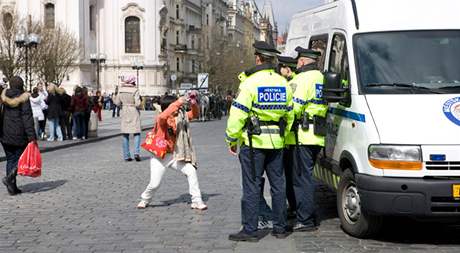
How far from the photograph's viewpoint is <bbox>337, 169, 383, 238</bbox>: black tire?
23.8 ft

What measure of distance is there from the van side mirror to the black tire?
0.81 meters

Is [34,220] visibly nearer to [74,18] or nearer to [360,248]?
[360,248]

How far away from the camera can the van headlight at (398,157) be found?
22.0 feet

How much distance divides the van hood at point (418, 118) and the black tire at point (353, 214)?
2.63 feet

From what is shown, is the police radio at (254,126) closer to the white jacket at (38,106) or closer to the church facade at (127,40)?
the white jacket at (38,106)

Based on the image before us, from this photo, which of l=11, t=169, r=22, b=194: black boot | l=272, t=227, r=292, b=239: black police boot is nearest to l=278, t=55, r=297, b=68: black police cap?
l=272, t=227, r=292, b=239: black police boot

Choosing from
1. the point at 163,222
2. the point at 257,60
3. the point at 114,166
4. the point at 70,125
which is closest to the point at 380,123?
the point at 257,60

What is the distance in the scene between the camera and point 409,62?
752 centimetres

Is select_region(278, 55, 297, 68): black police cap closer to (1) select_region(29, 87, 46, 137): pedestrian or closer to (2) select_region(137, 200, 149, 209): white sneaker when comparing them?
(2) select_region(137, 200, 149, 209): white sneaker

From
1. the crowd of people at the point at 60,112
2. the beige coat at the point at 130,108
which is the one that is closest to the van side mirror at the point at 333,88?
the beige coat at the point at 130,108

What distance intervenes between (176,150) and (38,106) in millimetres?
14588

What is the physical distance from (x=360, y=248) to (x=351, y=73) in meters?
1.92

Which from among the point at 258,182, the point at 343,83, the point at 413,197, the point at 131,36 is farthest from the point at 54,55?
the point at 413,197

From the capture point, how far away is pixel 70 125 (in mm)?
24406
